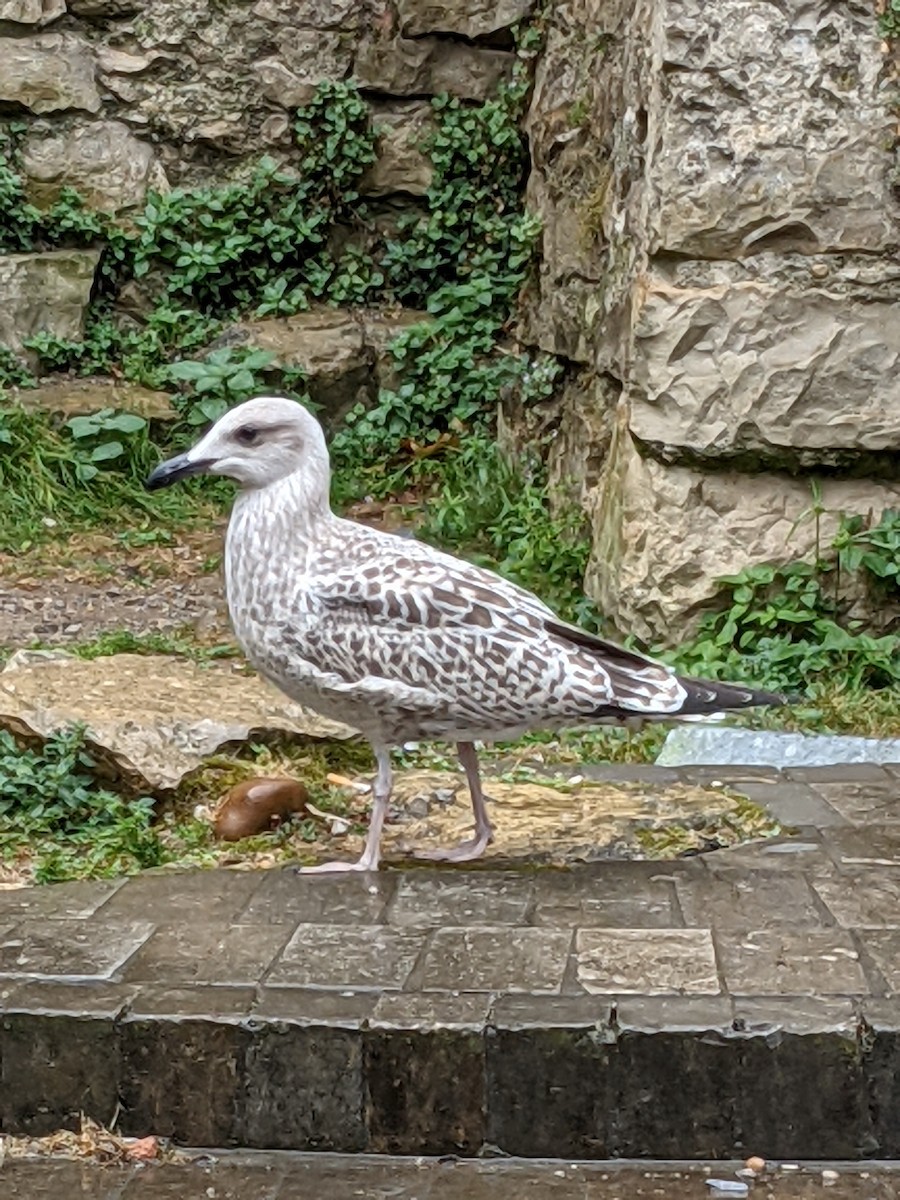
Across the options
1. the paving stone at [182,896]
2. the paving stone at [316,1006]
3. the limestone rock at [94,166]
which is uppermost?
the limestone rock at [94,166]

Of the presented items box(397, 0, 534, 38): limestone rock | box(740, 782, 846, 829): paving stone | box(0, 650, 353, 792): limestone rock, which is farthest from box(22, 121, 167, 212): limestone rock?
box(740, 782, 846, 829): paving stone

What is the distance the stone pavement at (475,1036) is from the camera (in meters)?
3.35

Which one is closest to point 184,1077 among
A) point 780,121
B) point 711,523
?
point 711,523

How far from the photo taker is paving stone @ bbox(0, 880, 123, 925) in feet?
13.5

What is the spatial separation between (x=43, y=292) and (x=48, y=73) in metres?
1.16

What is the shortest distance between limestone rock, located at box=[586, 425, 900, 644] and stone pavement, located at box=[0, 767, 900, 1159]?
2536 mm

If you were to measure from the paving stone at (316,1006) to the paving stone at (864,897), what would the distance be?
3.59ft

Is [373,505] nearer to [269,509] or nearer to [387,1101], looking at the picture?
[269,509]

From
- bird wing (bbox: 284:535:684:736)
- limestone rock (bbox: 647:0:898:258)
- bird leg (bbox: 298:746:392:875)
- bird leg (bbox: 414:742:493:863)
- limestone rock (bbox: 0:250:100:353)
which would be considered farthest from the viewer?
limestone rock (bbox: 0:250:100:353)

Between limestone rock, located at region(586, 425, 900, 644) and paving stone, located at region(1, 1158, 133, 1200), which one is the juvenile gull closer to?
paving stone, located at region(1, 1158, 133, 1200)

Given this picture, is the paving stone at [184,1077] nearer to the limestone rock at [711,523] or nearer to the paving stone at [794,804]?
the paving stone at [794,804]

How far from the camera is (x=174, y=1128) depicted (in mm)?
3500

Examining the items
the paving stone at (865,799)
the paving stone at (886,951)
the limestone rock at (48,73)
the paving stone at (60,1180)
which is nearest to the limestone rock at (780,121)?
the paving stone at (865,799)

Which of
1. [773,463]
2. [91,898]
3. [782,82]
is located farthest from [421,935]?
[782,82]
